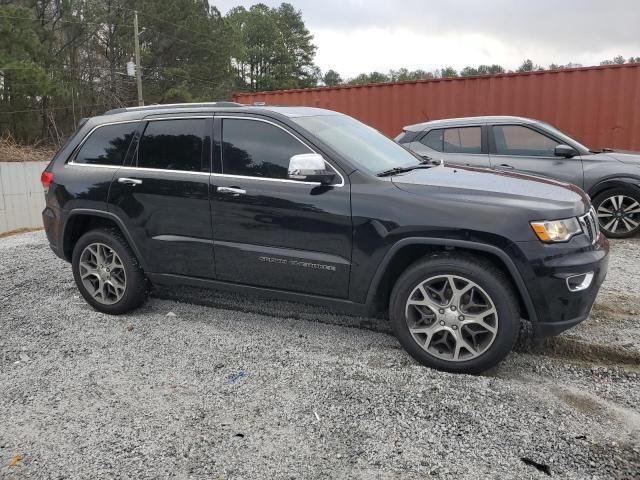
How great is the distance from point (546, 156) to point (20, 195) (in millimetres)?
15568

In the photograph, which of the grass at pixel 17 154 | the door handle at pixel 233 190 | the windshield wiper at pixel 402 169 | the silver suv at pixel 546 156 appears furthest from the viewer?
the grass at pixel 17 154

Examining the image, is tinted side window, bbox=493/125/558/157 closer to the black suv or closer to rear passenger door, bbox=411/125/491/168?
rear passenger door, bbox=411/125/491/168

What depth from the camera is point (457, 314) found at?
10.8 ft

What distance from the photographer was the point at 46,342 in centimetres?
418

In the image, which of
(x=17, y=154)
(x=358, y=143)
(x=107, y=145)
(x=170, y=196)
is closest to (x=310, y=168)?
(x=358, y=143)

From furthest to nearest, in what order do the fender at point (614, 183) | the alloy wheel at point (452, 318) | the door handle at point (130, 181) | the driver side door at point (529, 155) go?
the driver side door at point (529, 155), the fender at point (614, 183), the door handle at point (130, 181), the alloy wheel at point (452, 318)

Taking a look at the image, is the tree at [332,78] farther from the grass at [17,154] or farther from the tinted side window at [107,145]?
the tinted side window at [107,145]

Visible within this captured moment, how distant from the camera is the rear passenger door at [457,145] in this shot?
7.31 metres

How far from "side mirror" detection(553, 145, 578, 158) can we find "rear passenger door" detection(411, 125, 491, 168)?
2.89 feet

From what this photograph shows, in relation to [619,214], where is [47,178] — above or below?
above

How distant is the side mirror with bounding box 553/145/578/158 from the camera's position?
6934 mm

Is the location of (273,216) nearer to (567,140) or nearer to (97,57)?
(567,140)

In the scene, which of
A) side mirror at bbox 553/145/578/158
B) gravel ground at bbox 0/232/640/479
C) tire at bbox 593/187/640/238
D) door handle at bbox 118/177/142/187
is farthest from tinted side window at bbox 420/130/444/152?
door handle at bbox 118/177/142/187

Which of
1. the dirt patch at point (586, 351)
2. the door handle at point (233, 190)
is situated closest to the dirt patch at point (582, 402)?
the dirt patch at point (586, 351)
